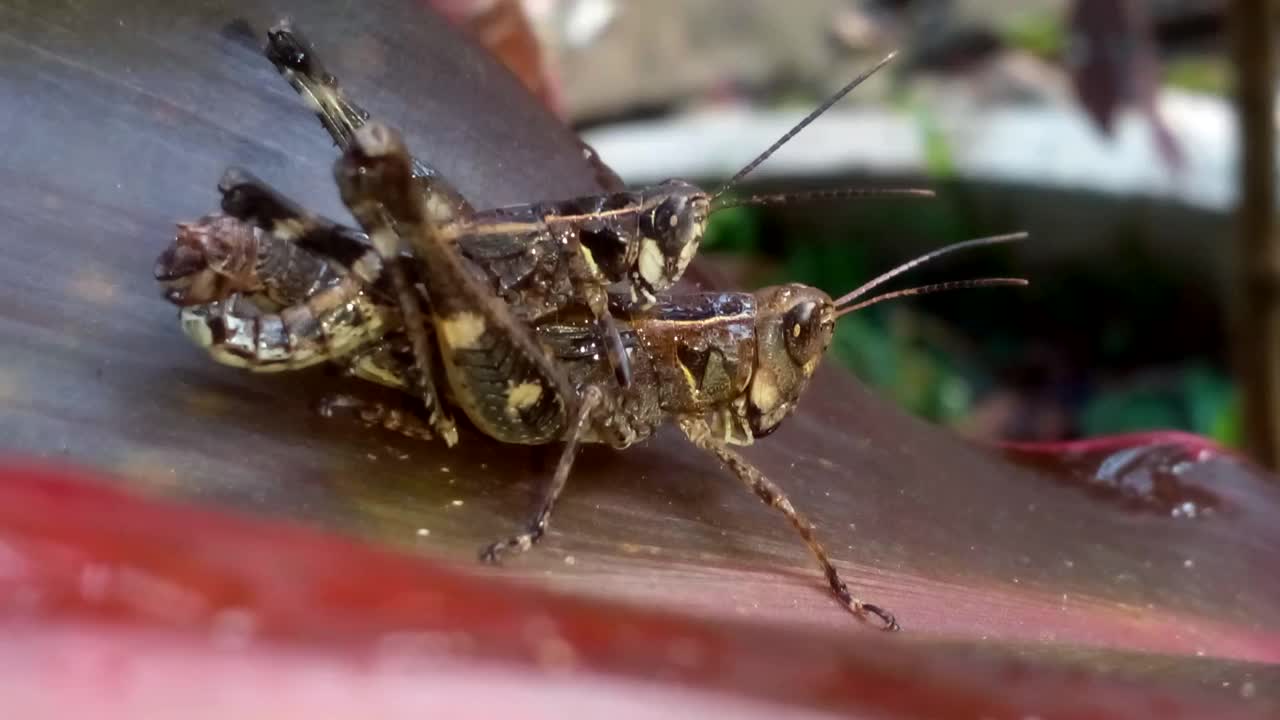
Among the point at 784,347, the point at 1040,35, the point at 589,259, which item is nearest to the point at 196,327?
the point at 589,259

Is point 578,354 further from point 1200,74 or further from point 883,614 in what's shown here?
point 1200,74

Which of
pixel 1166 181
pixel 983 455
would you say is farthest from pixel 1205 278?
pixel 983 455

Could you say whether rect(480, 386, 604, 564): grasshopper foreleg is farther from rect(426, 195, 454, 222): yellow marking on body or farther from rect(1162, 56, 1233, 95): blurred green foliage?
rect(1162, 56, 1233, 95): blurred green foliage

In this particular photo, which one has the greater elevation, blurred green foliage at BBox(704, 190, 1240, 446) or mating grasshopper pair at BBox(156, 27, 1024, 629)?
mating grasshopper pair at BBox(156, 27, 1024, 629)

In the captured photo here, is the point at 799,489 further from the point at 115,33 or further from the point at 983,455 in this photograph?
the point at 115,33

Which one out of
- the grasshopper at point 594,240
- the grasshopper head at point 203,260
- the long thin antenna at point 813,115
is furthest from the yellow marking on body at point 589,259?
the grasshopper head at point 203,260

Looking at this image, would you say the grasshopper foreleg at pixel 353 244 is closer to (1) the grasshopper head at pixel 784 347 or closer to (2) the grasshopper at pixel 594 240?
(2) the grasshopper at pixel 594 240

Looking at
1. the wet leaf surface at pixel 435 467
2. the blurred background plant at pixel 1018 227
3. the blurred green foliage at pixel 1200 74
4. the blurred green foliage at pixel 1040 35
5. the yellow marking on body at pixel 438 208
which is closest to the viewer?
the wet leaf surface at pixel 435 467

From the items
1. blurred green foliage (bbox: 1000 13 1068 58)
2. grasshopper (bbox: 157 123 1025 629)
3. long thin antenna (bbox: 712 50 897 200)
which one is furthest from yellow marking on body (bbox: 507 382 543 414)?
blurred green foliage (bbox: 1000 13 1068 58)
